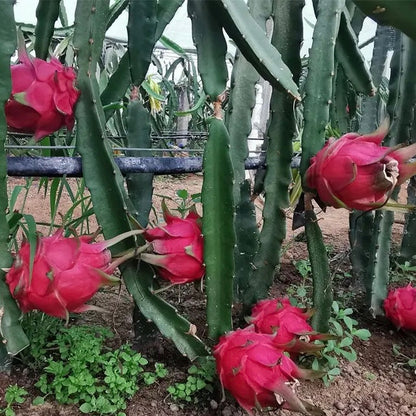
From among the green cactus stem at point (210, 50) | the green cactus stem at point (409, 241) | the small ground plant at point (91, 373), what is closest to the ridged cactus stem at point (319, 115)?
the green cactus stem at point (210, 50)

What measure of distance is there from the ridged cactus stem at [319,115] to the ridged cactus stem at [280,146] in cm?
4

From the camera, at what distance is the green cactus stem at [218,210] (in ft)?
2.29

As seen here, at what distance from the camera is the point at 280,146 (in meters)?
0.88

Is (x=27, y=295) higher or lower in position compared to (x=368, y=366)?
higher

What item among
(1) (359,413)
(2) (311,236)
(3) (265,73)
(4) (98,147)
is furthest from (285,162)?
(1) (359,413)

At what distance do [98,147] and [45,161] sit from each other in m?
0.10

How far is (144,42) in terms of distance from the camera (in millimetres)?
751

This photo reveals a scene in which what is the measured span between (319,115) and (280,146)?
3.6 inches

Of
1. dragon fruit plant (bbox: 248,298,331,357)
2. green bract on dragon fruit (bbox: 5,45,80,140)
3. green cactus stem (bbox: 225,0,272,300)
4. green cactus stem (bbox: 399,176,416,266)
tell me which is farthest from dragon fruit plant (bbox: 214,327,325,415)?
green cactus stem (bbox: 399,176,416,266)

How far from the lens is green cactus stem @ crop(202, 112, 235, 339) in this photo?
0.70 metres

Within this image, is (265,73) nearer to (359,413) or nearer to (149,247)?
(149,247)

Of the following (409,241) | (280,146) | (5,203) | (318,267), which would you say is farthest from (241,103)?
(409,241)

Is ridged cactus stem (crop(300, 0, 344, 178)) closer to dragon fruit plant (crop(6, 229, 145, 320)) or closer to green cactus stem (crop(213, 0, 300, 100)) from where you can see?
green cactus stem (crop(213, 0, 300, 100))

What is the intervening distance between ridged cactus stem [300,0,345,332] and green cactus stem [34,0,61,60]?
0.46 m
